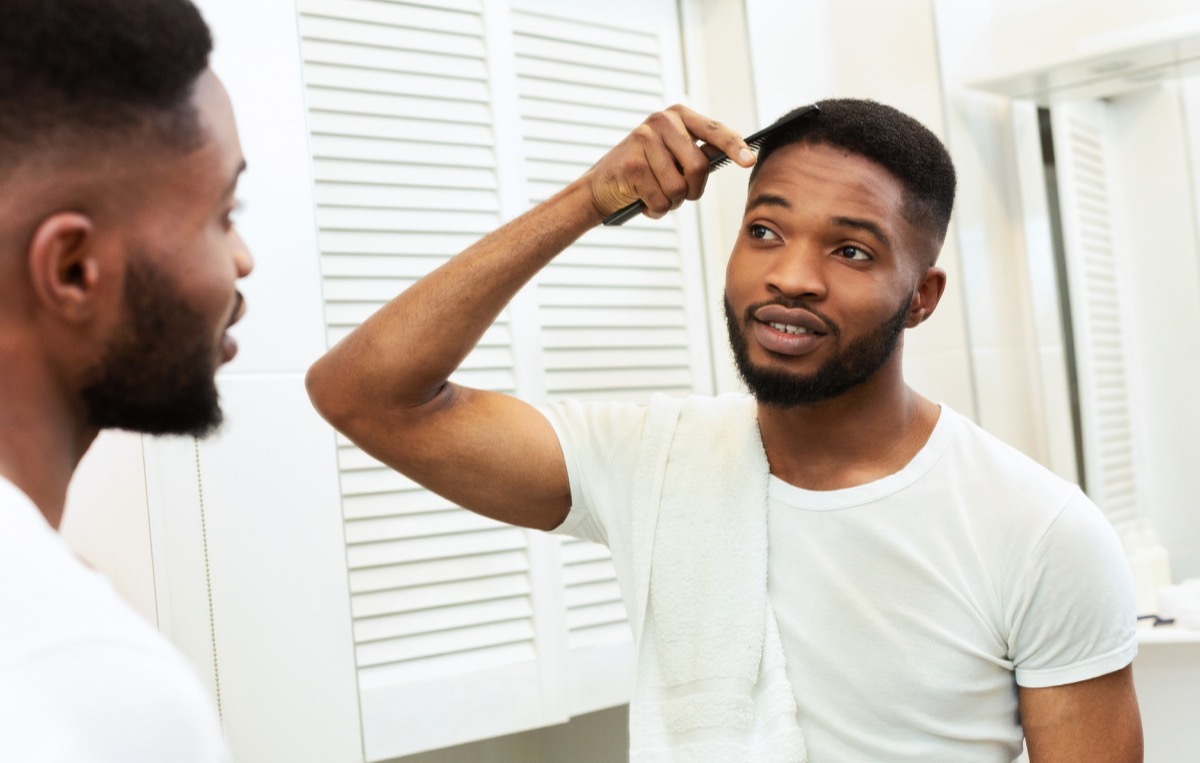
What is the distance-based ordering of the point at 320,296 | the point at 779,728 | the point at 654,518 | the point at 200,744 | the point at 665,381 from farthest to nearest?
the point at 665,381 < the point at 320,296 < the point at 654,518 < the point at 779,728 < the point at 200,744

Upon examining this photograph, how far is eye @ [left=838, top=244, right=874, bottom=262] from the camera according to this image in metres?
1.25

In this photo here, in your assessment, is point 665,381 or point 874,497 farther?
point 665,381

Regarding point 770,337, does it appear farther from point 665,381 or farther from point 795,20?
point 795,20

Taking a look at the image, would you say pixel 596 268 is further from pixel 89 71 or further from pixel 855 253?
pixel 89 71

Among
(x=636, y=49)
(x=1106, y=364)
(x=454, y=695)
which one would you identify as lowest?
(x=454, y=695)

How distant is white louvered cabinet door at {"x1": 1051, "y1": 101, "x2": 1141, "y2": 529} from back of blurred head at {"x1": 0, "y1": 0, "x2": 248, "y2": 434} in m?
1.69

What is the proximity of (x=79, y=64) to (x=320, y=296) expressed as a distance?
0.94 metres

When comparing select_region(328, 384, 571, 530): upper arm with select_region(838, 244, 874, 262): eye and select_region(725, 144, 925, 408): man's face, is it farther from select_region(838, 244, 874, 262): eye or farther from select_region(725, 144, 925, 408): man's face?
select_region(838, 244, 874, 262): eye

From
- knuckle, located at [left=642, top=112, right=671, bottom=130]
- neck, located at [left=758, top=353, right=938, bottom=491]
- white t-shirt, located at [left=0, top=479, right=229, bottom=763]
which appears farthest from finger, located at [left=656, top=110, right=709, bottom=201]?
white t-shirt, located at [left=0, top=479, right=229, bottom=763]

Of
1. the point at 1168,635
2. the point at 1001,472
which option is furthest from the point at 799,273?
the point at 1168,635

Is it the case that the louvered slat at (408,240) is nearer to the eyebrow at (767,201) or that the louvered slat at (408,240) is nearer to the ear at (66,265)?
the eyebrow at (767,201)

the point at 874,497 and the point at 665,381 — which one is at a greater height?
the point at 665,381

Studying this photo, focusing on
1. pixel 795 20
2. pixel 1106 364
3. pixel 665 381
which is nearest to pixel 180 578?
pixel 665 381

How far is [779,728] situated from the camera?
1.17 meters
